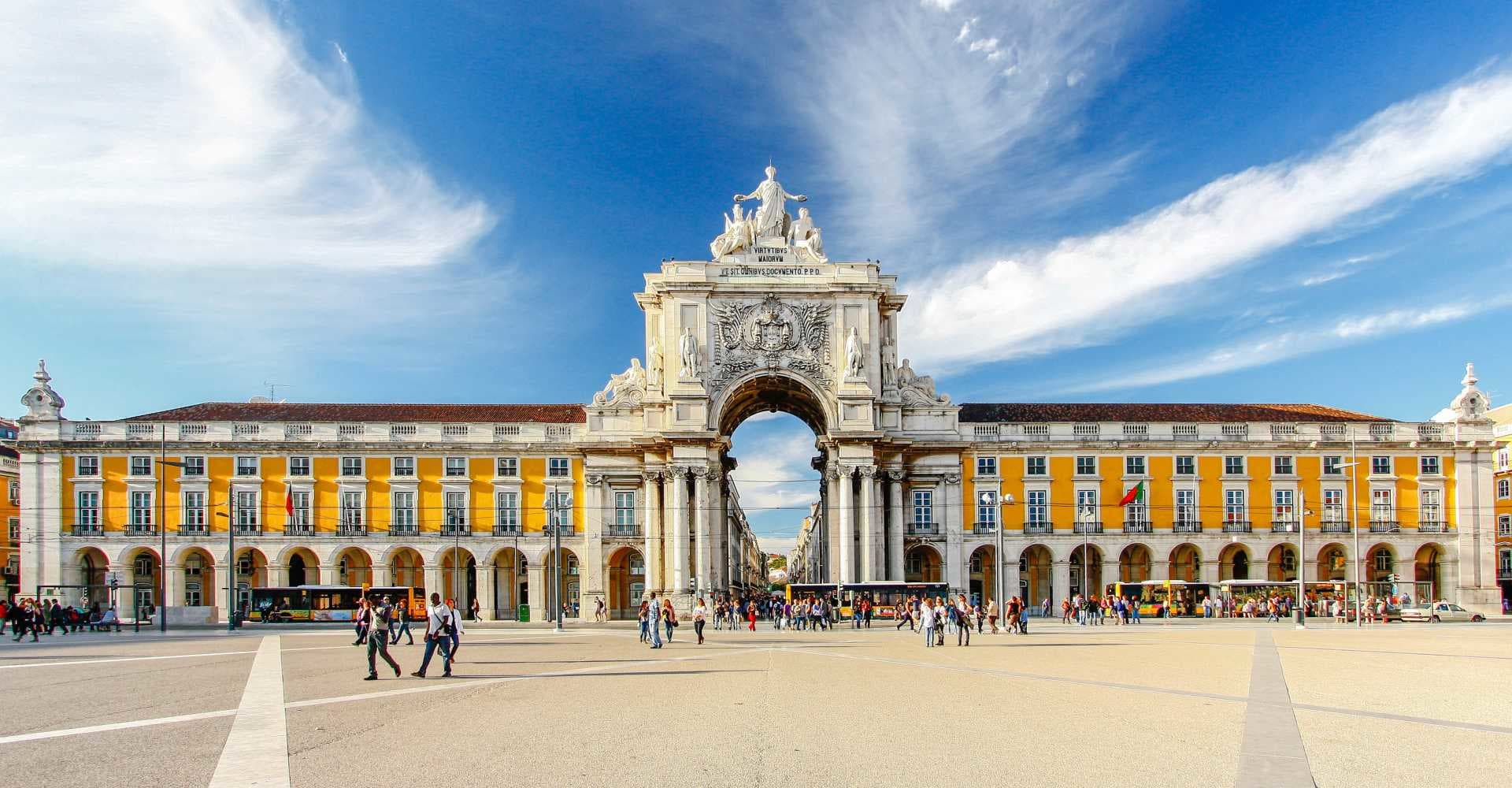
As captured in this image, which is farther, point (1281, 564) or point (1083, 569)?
point (1281, 564)

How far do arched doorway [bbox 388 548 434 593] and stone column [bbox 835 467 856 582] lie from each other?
1007 inches

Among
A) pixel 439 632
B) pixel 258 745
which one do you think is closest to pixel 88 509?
pixel 439 632

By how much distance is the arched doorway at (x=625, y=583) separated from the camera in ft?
241

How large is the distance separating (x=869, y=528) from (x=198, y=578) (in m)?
40.6

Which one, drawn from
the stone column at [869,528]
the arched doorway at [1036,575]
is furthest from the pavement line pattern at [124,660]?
the arched doorway at [1036,575]

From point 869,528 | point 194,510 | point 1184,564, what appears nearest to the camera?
point 869,528

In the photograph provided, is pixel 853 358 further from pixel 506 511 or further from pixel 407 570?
pixel 407 570

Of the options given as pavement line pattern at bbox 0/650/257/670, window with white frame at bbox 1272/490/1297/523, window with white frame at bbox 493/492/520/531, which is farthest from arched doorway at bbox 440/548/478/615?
window with white frame at bbox 1272/490/1297/523

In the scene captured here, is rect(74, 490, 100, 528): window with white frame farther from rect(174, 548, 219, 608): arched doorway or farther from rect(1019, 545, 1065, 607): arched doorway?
rect(1019, 545, 1065, 607): arched doorway

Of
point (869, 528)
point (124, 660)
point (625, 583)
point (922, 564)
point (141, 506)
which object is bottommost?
point (625, 583)

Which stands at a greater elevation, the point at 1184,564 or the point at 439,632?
the point at 439,632

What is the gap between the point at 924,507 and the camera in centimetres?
7175

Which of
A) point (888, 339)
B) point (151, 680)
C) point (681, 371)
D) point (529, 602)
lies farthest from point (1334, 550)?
point (151, 680)

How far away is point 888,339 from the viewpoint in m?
73.1
